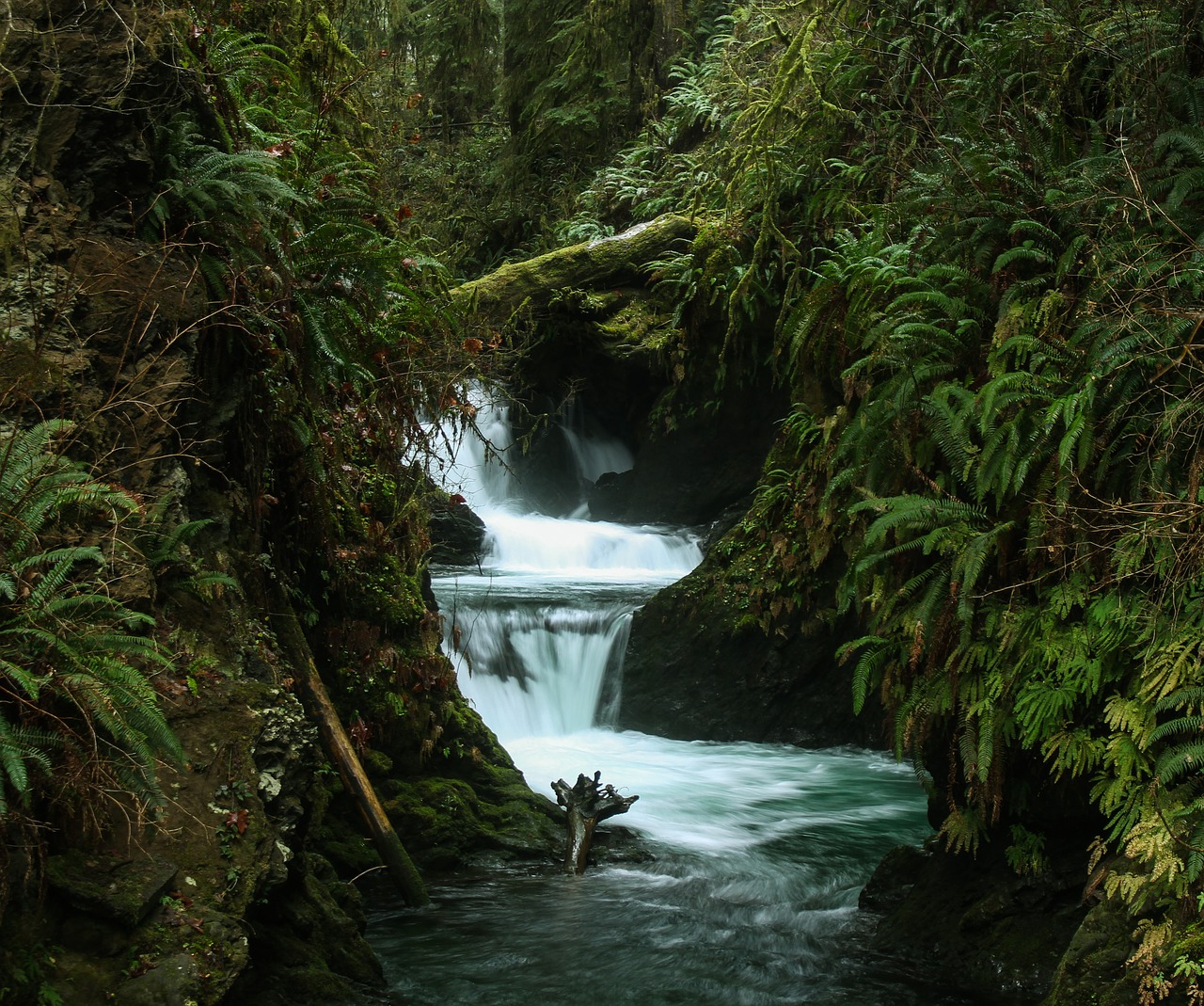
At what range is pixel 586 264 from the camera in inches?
574

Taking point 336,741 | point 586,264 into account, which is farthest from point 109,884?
point 586,264

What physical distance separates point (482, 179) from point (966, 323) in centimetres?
1664

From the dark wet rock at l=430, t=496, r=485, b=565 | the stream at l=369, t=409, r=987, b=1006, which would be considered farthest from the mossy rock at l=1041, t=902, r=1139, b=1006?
the dark wet rock at l=430, t=496, r=485, b=565

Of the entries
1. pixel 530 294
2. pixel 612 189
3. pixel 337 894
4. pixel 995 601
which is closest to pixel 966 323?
pixel 995 601

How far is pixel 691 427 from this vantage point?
15.5m

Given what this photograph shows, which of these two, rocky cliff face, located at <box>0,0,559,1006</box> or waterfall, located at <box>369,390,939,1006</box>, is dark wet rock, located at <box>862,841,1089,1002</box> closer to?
waterfall, located at <box>369,390,939,1006</box>

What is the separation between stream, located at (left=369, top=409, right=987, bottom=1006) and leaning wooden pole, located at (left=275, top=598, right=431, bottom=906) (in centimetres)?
42

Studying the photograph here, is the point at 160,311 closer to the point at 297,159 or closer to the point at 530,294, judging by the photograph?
the point at 297,159

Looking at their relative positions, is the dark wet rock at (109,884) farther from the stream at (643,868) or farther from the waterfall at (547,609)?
the waterfall at (547,609)

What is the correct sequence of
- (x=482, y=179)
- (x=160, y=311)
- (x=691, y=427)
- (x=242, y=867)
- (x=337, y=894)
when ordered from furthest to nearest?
(x=482, y=179) → (x=691, y=427) → (x=337, y=894) → (x=160, y=311) → (x=242, y=867)

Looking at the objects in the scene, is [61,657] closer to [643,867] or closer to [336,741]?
[336,741]

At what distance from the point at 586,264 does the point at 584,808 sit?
9412 millimetres

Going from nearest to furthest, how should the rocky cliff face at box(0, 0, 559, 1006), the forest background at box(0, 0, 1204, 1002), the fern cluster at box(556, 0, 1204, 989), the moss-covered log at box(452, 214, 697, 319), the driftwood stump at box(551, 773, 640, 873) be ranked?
1. the rocky cliff face at box(0, 0, 559, 1006)
2. the forest background at box(0, 0, 1204, 1002)
3. the fern cluster at box(556, 0, 1204, 989)
4. the driftwood stump at box(551, 773, 640, 873)
5. the moss-covered log at box(452, 214, 697, 319)

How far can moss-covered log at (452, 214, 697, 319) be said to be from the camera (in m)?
14.2
